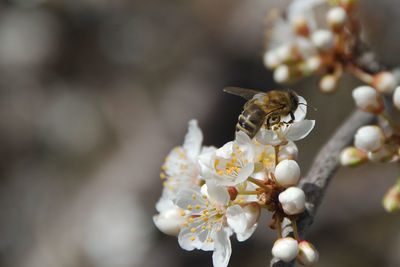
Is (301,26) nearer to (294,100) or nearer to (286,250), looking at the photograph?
(294,100)

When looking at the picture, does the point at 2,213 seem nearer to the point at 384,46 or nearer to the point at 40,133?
the point at 40,133

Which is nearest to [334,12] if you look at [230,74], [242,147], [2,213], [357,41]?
[357,41]

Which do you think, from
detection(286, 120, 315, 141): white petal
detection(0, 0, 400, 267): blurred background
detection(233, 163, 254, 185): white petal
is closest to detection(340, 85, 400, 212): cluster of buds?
detection(286, 120, 315, 141): white petal

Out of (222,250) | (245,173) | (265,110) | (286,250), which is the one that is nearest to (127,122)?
(265,110)

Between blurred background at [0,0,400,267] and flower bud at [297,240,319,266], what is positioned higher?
flower bud at [297,240,319,266]

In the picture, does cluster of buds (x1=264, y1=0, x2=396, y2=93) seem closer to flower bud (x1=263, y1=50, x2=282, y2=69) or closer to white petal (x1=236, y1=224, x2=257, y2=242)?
flower bud (x1=263, y1=50, x2=282, y2=69)

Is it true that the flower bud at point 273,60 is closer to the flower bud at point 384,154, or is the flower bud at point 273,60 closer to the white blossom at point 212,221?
the flower bud at point 384,154
